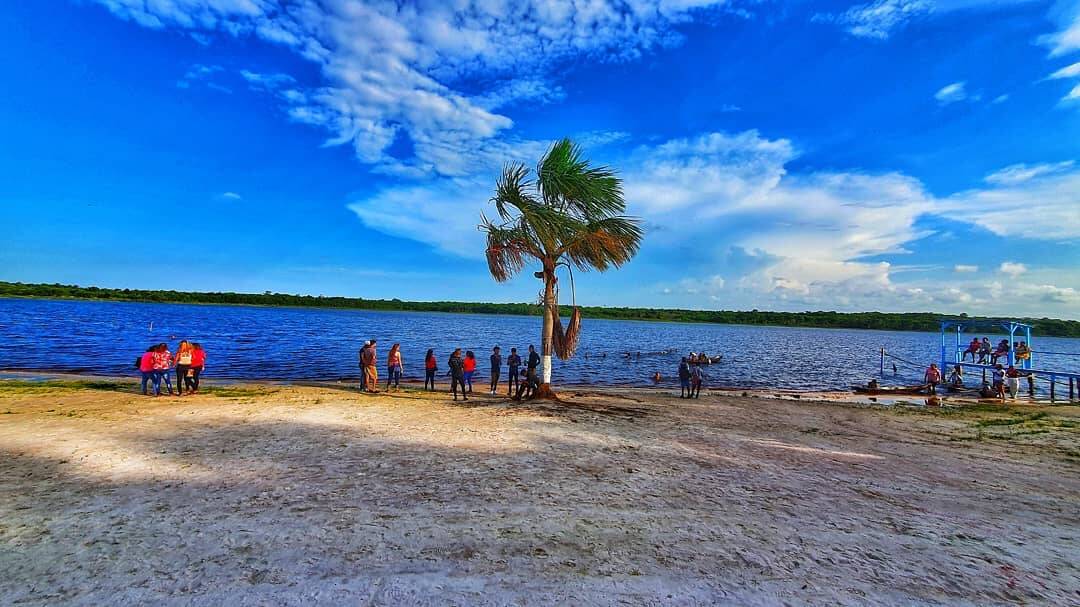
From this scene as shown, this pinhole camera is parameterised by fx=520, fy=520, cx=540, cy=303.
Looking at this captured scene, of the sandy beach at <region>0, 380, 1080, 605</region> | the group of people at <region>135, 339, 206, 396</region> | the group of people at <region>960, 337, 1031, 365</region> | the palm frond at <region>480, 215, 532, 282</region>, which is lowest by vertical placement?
the sandy beach at <region>0, 380, 1080, 605</region>

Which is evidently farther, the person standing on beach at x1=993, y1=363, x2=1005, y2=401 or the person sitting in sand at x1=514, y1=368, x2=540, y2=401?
the person standing on beach at x1=993, y1=363, x2=1005, y2=401

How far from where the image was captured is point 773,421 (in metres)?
15.1

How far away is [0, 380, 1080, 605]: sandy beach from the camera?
4.70 metres

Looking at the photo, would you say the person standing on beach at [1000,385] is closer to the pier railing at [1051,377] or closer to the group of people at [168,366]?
the pier railing at [1051,377]

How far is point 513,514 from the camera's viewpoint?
646 centimetres

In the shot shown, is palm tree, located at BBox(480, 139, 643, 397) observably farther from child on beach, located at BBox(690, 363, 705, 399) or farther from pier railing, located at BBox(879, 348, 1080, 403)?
pier railing, located at BBox(879, 348, 1080, 403)

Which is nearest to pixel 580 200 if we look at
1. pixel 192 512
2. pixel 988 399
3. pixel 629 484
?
pixel 629 484

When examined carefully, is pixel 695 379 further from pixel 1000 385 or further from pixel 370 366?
pixel 1000 385

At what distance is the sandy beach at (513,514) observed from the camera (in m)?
4.70

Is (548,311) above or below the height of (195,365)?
above

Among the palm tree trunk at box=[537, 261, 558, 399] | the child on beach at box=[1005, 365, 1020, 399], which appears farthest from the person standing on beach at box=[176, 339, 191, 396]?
the child on beach at box=[1005, 365, 1020, 399]

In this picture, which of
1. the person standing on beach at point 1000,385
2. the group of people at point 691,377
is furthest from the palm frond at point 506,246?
the person standing on beach at point 1000,385

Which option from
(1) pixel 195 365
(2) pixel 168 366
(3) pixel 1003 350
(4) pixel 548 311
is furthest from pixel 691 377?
(3) pixel 1003 350

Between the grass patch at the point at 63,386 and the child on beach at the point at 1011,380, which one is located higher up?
the child on beach at the point at 1011,380
